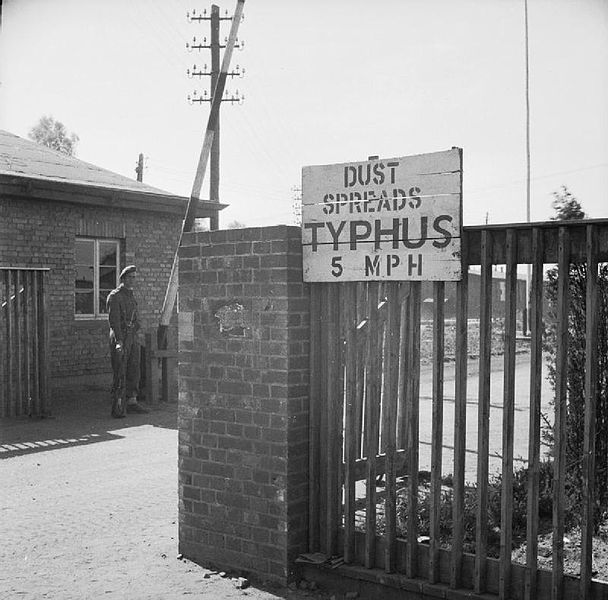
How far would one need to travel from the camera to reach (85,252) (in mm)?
13742

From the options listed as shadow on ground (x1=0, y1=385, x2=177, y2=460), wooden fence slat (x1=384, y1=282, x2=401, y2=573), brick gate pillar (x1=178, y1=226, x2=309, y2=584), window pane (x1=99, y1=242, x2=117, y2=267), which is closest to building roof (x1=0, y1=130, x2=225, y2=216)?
window pane (x1=99, y1=242, x2=117, y2=267)

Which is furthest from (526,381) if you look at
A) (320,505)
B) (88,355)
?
(320,505)

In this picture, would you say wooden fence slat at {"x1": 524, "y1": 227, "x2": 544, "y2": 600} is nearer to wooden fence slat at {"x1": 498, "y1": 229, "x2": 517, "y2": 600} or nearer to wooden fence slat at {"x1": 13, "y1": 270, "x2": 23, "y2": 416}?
wooden fence slat at {"x1": 498, "y1": 229, "x2": 517, "y2": 600}

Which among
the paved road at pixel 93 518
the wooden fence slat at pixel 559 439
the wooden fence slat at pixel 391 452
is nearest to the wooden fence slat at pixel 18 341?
the paved road at pixel 93 518

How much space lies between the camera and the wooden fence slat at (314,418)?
15.1 ft

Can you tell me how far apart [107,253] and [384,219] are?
1056 cm


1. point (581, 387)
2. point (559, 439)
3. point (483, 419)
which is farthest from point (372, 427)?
point (581, 387)

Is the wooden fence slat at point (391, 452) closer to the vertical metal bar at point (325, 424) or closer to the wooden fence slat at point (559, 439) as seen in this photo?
the vertical metal bar at point (325, 424)

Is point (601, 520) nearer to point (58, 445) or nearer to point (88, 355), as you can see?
point (58, 445)

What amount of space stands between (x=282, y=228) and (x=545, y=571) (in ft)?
7.70

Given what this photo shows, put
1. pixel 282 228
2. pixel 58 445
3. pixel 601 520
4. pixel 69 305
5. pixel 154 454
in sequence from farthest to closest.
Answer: pixel 69 305, pixel 58 445, pixel 154 454, pixel 601 520, pixel 282 228

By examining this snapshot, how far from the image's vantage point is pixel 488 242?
397 centimetres

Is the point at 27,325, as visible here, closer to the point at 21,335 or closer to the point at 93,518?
the point at 21,335

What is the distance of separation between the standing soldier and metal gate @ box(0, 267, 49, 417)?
1.02 meters
